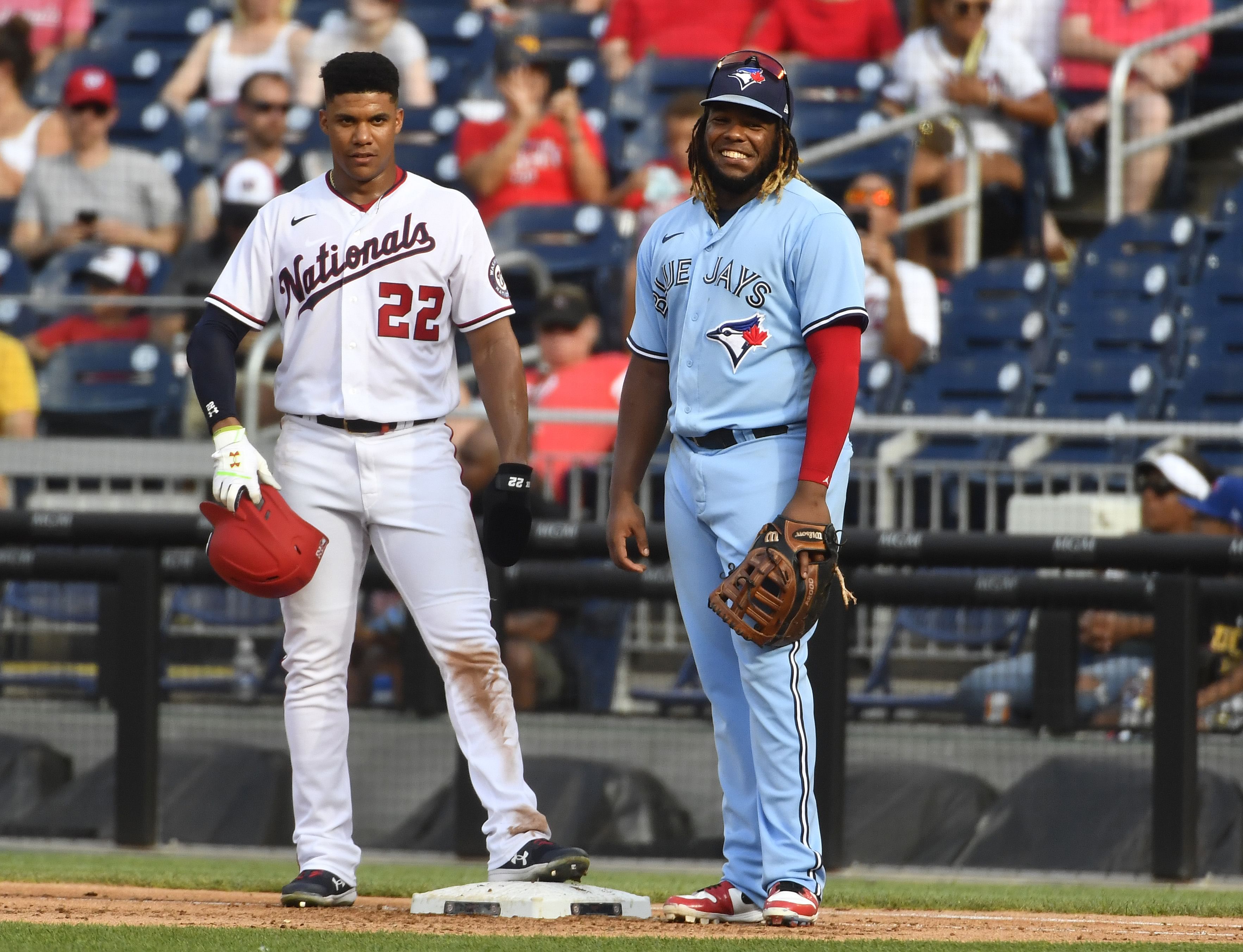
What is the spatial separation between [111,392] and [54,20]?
4595 millimetres

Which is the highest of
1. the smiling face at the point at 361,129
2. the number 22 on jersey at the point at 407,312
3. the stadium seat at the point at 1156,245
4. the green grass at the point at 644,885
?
the stadium seat at the point at 1156,245

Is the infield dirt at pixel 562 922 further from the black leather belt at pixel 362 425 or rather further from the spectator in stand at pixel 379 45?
the spectator in stand at pixel 379 45

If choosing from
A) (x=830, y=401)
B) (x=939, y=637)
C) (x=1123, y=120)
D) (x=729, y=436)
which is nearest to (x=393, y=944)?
(x=729, y=436)

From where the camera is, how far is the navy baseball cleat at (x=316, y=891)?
14.0 feet

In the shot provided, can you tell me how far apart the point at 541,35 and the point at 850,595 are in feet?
27.6

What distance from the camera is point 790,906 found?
12.8ft

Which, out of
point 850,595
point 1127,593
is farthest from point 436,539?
point 1127,593

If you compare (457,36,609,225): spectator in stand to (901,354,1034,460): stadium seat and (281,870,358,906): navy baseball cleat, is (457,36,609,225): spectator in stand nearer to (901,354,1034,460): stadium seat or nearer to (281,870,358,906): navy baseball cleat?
(901,354,1034,460): stadium seat

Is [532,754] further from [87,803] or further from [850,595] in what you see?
[850,595]

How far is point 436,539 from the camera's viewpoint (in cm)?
437

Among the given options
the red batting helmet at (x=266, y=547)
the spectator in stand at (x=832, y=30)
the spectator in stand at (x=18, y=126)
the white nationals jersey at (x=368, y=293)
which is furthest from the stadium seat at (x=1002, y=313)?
the spectator in stand at (x=18, y=126)

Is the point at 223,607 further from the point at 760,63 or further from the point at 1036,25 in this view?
the point at 1036,25

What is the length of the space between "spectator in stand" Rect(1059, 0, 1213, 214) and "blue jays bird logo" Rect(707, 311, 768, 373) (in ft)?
21.6

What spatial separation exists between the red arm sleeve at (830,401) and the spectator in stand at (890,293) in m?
5.03
